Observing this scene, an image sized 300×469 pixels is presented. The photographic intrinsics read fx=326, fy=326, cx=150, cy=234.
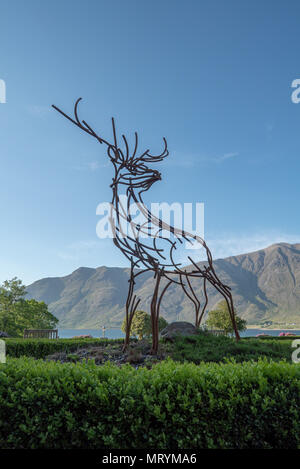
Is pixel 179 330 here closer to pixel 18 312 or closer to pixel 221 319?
pixel 221 319

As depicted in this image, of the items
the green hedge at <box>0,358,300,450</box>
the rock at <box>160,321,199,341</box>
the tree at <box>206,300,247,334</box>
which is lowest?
the tree at <box>206,300,247,334</box>

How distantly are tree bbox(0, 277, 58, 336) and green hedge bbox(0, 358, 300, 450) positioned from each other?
2019 cm

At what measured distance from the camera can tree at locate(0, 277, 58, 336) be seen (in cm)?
2162

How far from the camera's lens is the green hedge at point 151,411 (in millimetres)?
2656

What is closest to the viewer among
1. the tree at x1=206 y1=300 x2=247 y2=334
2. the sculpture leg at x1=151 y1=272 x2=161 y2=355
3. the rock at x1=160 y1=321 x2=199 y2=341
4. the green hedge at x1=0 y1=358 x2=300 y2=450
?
the green hedge at x1=0 y1=358 x2=300 y2=450

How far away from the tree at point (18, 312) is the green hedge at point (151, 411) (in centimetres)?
2019

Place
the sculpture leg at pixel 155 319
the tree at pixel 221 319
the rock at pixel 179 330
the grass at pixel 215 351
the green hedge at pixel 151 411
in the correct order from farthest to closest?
the tree at pixel 221 319 < the rock at pixel 179 330 < the sculpture leg at pixel 155 319 < the grass at pixel 215 351 < the green hedge at pixel 151 411

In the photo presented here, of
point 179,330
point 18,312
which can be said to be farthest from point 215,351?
point 18,312

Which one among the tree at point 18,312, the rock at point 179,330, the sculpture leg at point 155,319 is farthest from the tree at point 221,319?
the sculpture leg at point 155,319

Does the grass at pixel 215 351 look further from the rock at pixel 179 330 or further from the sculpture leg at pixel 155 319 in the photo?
the rock at pixel 179 330

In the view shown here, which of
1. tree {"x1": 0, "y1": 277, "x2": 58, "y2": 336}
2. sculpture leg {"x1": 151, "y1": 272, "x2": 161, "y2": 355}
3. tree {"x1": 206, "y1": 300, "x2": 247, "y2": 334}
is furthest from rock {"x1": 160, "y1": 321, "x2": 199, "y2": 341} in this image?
tree {"x1": 0, "y1": 277, "x2": 58, "y2": 336}

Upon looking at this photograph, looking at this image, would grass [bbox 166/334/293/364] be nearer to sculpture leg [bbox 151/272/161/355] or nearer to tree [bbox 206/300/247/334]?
sculpture leg [bbox 151/272/161/355]

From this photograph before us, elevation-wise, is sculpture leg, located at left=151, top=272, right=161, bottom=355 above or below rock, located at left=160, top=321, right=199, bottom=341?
above

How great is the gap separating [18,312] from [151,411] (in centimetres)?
2213
